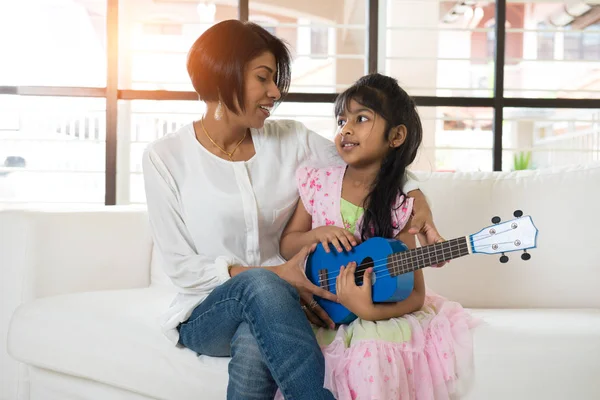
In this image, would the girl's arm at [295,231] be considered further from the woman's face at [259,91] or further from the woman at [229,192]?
the woman's face at [259,91]

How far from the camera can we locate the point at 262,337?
136cm

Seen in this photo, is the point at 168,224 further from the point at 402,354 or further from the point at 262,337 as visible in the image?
the point at 402,354

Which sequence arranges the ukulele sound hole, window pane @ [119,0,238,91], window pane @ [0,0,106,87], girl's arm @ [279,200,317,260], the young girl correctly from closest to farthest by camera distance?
the young girl
the ukulele sound hole
girl's arm @ [279,200,317,260]
window pane @ [119,0,238,91]
window pane @ [0,0,106,87]

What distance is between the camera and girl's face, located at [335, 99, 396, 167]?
166 cm

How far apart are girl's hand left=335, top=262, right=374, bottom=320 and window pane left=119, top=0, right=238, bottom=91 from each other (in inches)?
85.8

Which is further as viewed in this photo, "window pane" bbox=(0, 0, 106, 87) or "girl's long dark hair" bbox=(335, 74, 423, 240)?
"window pane" bbox=(0, 0, 106, 87)

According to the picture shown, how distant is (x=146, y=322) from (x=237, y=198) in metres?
0.40

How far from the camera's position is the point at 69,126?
384 centimetres

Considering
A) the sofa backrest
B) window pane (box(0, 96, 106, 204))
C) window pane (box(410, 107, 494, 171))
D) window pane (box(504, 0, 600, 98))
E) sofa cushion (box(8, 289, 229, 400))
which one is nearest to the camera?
sofa cushion (box(8, 289, 229, 400))

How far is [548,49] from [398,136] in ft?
19.6

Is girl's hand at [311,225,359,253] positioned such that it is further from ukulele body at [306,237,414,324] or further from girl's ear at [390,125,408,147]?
girl's ear at [390,125,408,147]

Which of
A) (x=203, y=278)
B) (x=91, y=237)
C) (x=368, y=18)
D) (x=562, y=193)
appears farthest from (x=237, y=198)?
(x=368, y=18)

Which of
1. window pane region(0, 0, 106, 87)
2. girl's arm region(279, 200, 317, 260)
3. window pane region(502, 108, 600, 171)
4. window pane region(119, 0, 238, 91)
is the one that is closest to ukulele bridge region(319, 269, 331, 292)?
girl's arm region(279, 200, 317, 260)

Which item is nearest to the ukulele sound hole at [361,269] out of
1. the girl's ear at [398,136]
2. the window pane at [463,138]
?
the girl's ear at [398,136]
